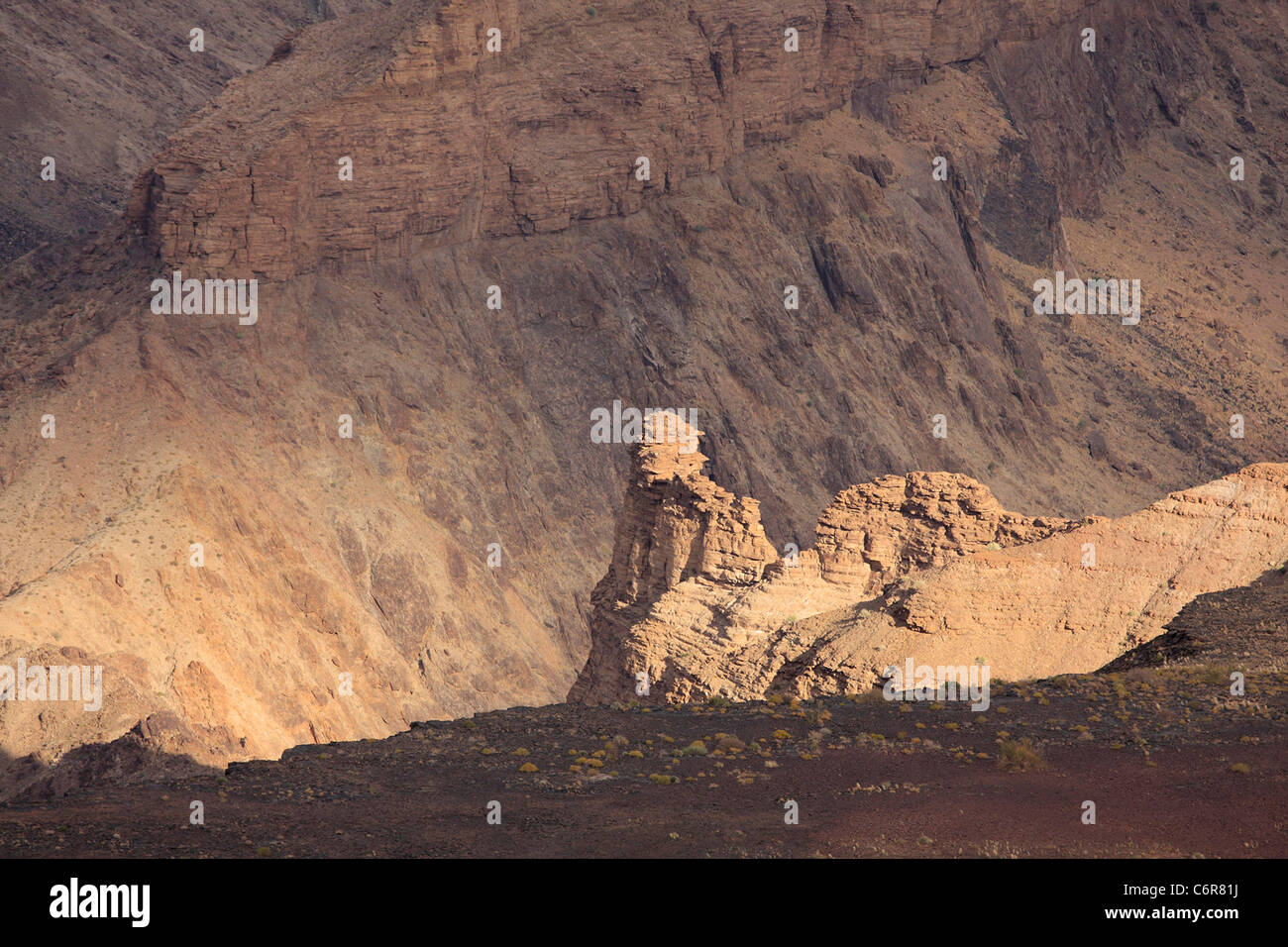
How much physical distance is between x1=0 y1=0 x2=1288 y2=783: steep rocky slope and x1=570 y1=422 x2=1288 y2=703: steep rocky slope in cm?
160

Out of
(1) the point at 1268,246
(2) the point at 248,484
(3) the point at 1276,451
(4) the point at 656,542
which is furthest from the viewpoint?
(1) the point at 1268,246

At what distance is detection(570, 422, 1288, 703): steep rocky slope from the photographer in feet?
111

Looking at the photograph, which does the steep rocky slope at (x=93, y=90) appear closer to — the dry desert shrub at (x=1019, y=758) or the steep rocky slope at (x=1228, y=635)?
the steep rocky slope at (x=1228, y=635)

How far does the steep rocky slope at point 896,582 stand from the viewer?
111 feet

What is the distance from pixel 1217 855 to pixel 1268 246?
9681 centimetres

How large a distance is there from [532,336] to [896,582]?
149ft

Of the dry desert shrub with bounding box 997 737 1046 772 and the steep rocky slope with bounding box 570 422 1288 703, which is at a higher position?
the steep rocky slope with bounding box 570 422 1288 703

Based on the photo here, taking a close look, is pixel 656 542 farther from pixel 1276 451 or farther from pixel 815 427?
pixel 1276 451

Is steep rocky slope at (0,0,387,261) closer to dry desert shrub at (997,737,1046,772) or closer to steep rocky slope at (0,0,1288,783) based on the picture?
steep rocky slope at (0,0,1288,783)

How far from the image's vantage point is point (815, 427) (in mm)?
82375

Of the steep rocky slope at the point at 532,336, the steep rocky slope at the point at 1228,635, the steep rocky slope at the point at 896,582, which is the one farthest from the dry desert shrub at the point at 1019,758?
the steep rocky slope at the point at 532,336

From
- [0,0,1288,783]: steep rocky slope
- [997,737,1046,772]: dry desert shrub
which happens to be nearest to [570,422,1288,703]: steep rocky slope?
[0,0,1288,783]: steep rocky slope

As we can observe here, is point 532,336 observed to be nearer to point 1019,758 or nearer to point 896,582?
point 896,582
